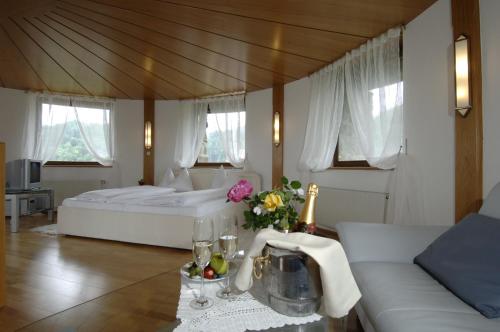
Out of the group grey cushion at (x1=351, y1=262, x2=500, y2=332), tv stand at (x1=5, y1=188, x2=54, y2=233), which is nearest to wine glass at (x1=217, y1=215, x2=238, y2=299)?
grey cushion at (x1=351, y1=262, x2=500, y2=332)

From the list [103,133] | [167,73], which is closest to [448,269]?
[167,73]

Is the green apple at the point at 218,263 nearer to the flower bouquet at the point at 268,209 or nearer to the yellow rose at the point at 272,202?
the flower bouquet at the point at 268,209

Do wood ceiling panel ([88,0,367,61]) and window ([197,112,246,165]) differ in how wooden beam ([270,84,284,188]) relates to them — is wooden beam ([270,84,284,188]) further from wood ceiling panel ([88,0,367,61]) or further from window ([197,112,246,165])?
wood ceiling panel ([88,0,367,61])

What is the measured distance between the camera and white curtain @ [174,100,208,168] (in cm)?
559

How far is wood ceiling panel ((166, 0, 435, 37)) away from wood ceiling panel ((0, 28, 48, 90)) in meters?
2.35

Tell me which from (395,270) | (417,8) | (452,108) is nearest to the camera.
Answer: (395,270)

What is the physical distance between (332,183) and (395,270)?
8.21 ft

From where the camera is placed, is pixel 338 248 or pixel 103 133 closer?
pixel 338 248

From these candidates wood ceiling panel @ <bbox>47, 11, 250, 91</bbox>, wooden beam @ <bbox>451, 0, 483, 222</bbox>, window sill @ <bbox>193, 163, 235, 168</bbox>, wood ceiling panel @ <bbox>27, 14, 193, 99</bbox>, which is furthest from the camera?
window sill @ <bbox>193, 163, 235, 168</bbox>

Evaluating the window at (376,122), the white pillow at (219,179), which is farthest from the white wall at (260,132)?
the window at (376,122)

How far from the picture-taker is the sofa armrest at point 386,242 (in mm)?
1623

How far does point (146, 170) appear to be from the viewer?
19.2 feet

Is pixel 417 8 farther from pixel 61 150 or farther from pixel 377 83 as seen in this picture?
pixel 61 150

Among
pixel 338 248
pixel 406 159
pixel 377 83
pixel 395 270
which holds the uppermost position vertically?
pixel 377 83
